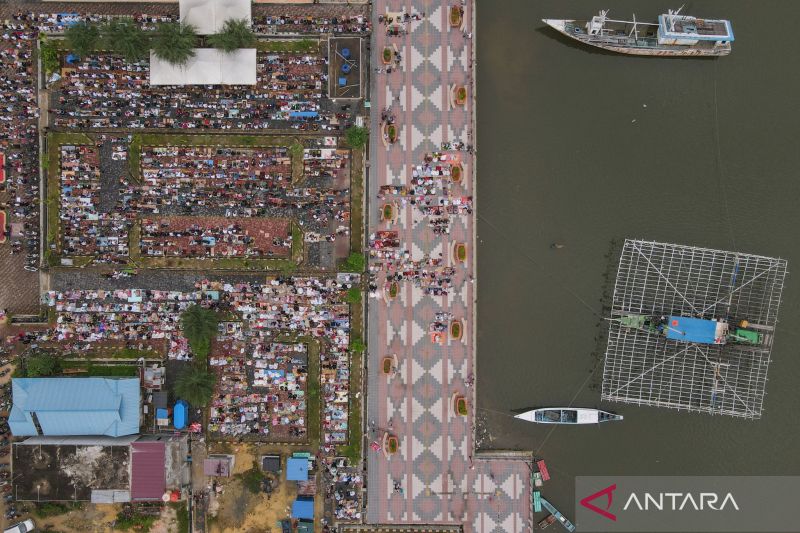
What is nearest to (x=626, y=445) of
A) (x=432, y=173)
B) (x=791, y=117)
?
(x=432, y=173)

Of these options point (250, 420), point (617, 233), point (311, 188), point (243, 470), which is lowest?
point (243, 470)

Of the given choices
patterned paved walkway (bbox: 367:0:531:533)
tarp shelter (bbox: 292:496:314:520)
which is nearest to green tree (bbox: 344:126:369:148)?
patterned paved walkway (bbox: 367:0:531:533)

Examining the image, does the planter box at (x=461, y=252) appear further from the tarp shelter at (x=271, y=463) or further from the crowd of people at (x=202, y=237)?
the tarp shelter at (x=271, y=463)

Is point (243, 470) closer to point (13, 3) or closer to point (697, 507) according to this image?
point (697, 507)

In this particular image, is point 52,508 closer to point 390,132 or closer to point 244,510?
point 244,510

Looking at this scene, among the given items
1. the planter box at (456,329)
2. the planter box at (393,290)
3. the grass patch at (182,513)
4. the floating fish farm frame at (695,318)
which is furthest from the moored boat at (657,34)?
the grass patch at (182,513)

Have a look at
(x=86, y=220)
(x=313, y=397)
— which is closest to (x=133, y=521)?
(x=313, y=397)
